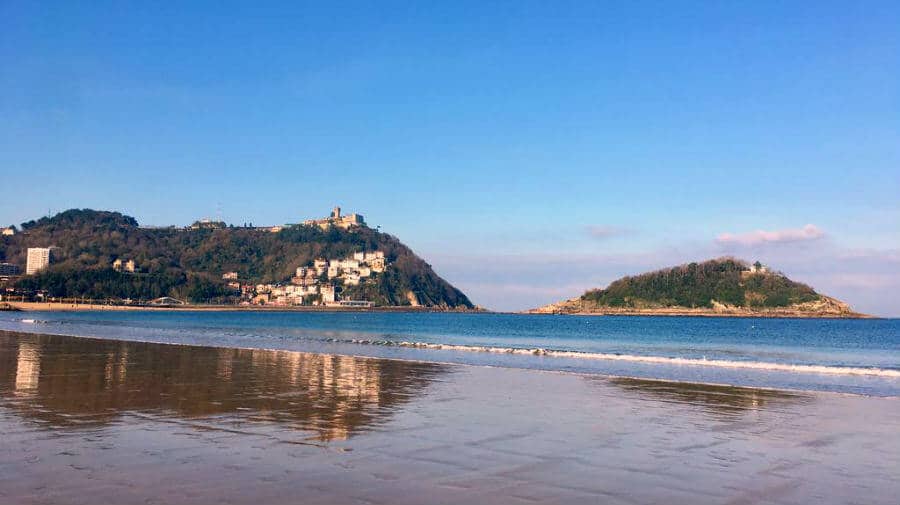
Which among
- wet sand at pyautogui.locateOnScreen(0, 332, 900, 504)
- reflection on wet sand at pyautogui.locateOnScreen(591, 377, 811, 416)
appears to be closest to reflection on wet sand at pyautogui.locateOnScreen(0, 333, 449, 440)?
wet sand at pyautogui.locateOnScreen(0, 332, 900, 504)

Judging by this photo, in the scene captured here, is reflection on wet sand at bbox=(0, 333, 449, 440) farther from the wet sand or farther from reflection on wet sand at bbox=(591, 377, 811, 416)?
reflection on wet sand at bbox=(591, 377, 811, 416)

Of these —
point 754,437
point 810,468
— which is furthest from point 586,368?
point 810,468

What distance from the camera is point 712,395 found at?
20.7 m

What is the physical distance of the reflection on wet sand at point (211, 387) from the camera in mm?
14117

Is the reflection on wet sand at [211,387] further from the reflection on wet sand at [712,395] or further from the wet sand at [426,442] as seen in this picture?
the reflection on wet sand at [712,395]

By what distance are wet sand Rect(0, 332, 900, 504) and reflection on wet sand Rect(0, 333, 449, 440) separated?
9 centimetres

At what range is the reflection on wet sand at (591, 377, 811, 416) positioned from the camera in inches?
714

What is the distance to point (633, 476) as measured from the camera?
9.76m

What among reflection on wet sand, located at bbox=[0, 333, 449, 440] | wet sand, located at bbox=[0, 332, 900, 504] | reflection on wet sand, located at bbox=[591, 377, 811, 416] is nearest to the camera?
wet sand, located at bbox=[0, 332, 900, 504]

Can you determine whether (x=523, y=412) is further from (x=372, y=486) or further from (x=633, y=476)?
(x=372, y=486)

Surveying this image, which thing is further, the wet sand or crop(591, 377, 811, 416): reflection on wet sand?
crop(591, 377, 811, 416): reflection on wet sand

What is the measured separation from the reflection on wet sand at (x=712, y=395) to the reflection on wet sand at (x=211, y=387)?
676cm

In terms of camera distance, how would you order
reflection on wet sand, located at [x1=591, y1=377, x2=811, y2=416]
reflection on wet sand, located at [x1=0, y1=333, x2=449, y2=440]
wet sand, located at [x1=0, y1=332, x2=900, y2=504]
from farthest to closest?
reflection on wet sand, located at [x1=591, y1=377, x2=811, y2=416], reflection on wet sand, located at [x1=0, y1=333, x2=449, y2=440], wet sand, located at [x1=0, y1=332, x2=900, y2=504]

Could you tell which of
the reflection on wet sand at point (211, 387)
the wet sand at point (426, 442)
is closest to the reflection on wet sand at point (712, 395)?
the wet sand at point (426, 442)
